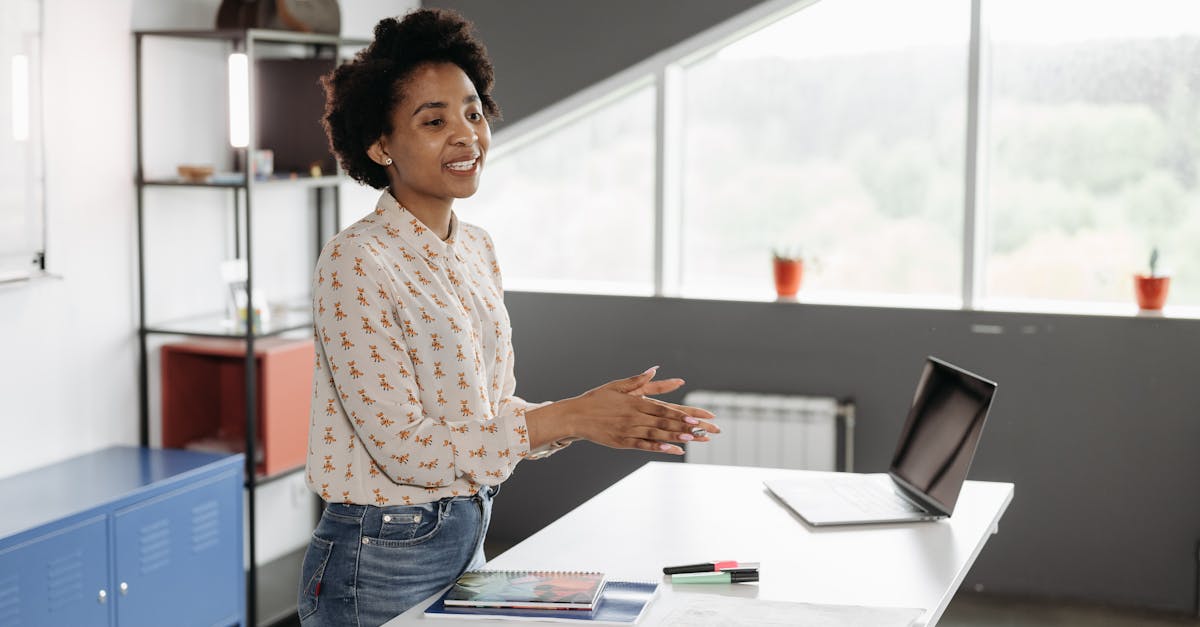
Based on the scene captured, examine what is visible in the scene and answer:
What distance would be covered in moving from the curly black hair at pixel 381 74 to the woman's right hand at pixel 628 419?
566 millimetres

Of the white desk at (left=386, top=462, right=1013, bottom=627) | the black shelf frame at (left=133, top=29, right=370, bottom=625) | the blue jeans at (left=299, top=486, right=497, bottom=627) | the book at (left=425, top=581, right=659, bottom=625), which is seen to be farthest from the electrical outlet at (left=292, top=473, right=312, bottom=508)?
the book at (left=425, top=581, right=659, bottom=625)

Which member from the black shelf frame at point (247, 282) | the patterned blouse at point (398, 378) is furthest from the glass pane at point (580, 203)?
the patterned blouse at point (398, 378)

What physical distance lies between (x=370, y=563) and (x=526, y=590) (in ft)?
0.80

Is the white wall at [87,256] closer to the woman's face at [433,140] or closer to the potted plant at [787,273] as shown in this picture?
the woman's face at [433,140]

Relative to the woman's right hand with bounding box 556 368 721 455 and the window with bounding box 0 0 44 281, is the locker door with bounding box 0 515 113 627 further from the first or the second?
the woman's right hand with bounding box 556 368 721 455

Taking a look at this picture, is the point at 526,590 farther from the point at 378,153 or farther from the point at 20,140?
the point at 20,140

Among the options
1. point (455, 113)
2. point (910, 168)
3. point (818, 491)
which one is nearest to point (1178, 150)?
point (910, 168)

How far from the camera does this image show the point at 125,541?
3242 mm

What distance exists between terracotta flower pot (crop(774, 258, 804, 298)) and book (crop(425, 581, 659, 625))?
2.75m

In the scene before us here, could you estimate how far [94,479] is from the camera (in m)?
3.38

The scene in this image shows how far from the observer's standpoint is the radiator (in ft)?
14.8

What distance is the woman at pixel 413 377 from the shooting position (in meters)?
1.89

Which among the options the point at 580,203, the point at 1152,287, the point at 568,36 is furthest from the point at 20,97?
the point at 1152,287

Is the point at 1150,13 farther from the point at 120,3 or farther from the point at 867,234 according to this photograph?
the point at 120,3
